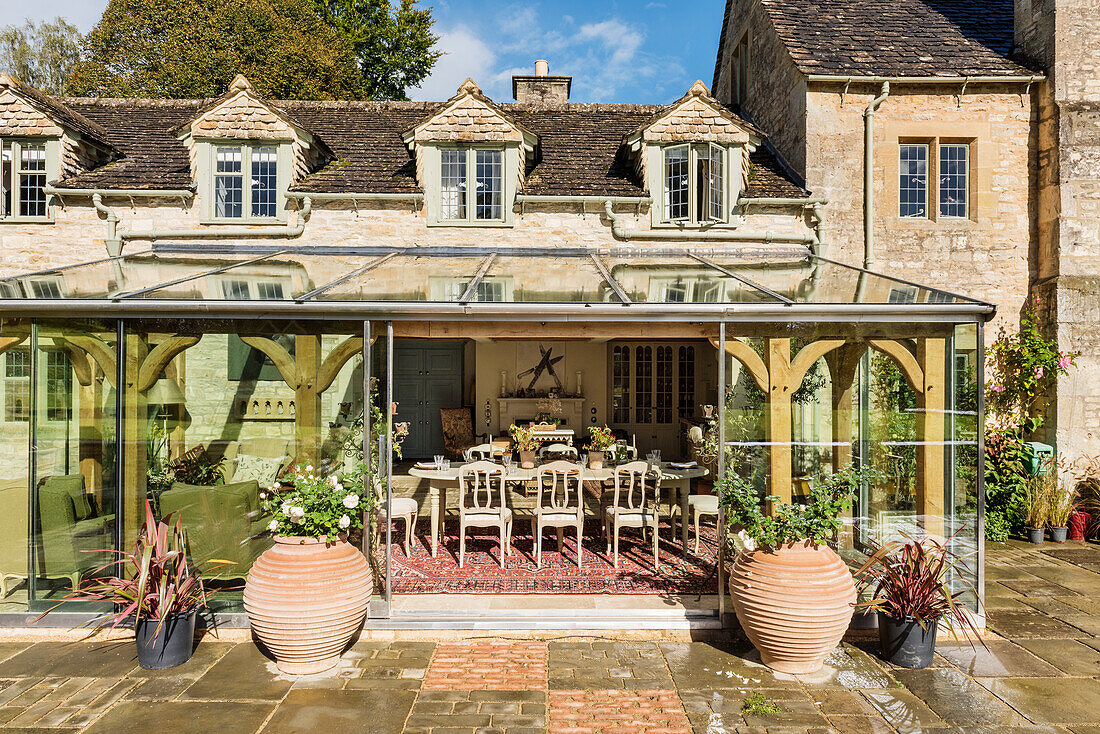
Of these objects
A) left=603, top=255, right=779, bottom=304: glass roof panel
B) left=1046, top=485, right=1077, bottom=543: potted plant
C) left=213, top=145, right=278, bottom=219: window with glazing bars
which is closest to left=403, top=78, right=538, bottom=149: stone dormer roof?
→ left=213, top=145, right=278, bottom=219: window with glazing bars

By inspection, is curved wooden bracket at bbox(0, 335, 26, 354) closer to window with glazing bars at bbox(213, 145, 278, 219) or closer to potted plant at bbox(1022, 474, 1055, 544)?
window with glazing bars at bbox(213, 145, 278, 219)

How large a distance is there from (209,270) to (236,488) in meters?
3.02

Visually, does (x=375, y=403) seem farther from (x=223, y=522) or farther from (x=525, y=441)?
(x=525, y=441)

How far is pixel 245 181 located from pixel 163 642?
7597mm

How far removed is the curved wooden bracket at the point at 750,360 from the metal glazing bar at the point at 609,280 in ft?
3.77

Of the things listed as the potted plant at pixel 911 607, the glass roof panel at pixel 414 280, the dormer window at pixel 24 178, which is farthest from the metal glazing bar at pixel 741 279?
the dormer window at pixel 24 178

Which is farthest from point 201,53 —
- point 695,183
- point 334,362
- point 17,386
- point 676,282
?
point 676,282

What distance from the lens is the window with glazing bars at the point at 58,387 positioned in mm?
5977

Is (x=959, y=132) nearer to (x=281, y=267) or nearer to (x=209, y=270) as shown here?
(x=281, y=267)

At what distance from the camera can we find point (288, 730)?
171 inches

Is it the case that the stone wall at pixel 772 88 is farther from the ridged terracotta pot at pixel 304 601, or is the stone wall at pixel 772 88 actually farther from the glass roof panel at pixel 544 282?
the ridged terracotta pot at pixel 304 601

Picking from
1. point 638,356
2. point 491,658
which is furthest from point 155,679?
point 638,356

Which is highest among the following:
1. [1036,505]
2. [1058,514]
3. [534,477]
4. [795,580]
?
[534,477]

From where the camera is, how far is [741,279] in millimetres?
7465
